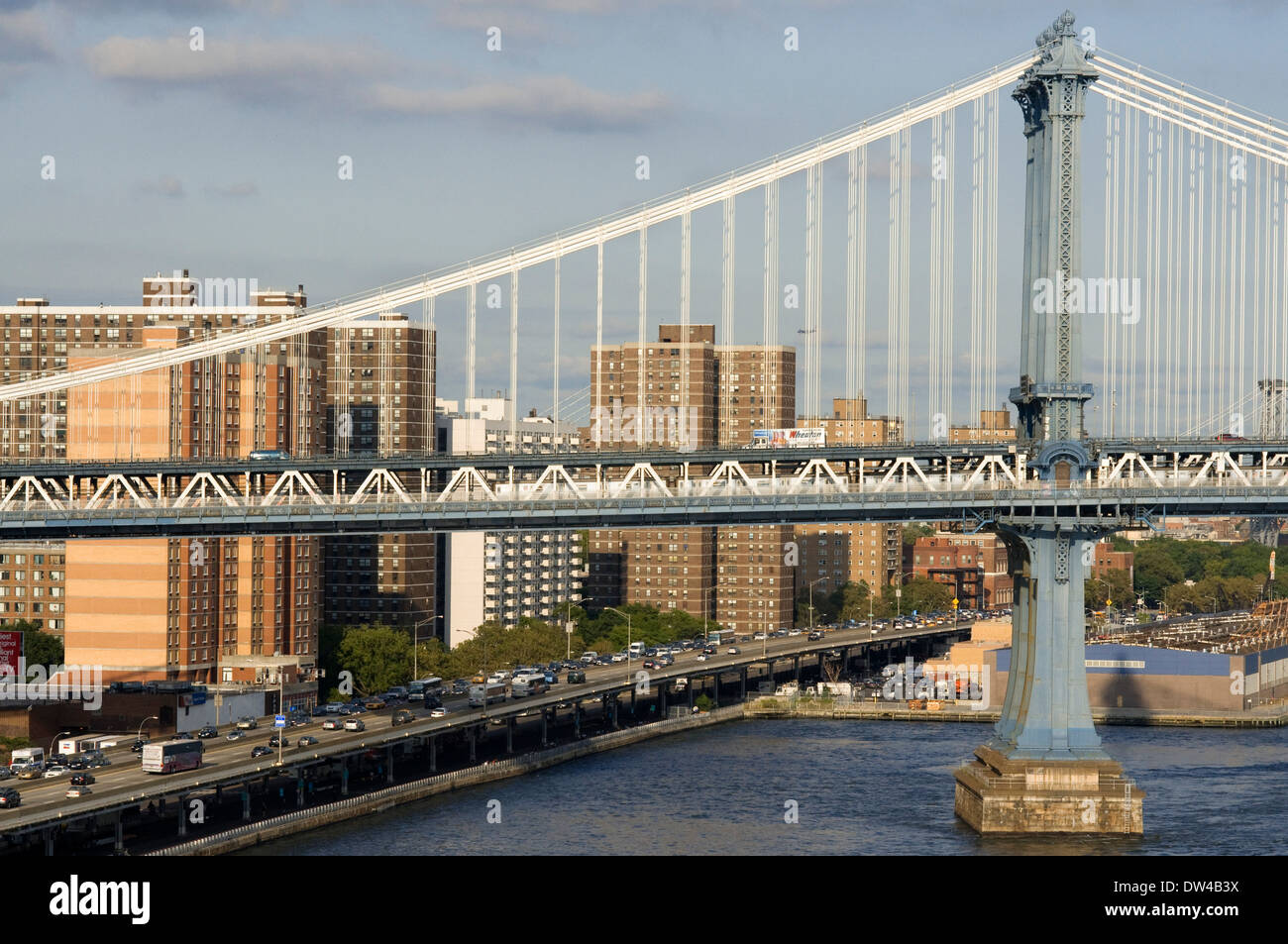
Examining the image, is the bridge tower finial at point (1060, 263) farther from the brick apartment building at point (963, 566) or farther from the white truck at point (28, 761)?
the brick apartment building at point (963, 566)

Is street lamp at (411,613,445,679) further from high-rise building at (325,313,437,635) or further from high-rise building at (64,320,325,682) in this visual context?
high-rise building at (64,320,325,682)

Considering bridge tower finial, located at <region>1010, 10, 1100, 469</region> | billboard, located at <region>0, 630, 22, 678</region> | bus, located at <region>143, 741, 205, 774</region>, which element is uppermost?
bridge tower finial, located at <region>1010, 10, 1100, 469</region>

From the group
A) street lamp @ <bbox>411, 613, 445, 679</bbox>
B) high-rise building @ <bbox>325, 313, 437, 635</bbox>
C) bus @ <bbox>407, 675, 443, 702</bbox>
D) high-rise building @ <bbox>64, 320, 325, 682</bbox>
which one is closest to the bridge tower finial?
bus @ <bbox>407, 675, 443, 702</bbox>

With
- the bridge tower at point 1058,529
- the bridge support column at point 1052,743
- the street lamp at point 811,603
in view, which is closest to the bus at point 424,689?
the bridge support column at point 1052,743

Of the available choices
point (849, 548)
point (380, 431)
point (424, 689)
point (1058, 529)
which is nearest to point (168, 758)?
point (1058, 529)

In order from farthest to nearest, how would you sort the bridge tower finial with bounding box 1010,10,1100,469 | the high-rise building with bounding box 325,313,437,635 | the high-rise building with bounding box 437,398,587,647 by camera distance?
the high-rise building with bounding box 437,398,587,647 → the high-rise building with bounding box 325,313,437,635 → the bridge tower finial with bounding box 1010,10,1100,469

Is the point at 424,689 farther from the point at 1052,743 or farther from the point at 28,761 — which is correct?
the point at 1052,743

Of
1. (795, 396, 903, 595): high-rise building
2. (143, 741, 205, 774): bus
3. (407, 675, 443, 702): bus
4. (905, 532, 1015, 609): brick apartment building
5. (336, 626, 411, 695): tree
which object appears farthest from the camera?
(905, 532, 1015, 609): brick apartment building
